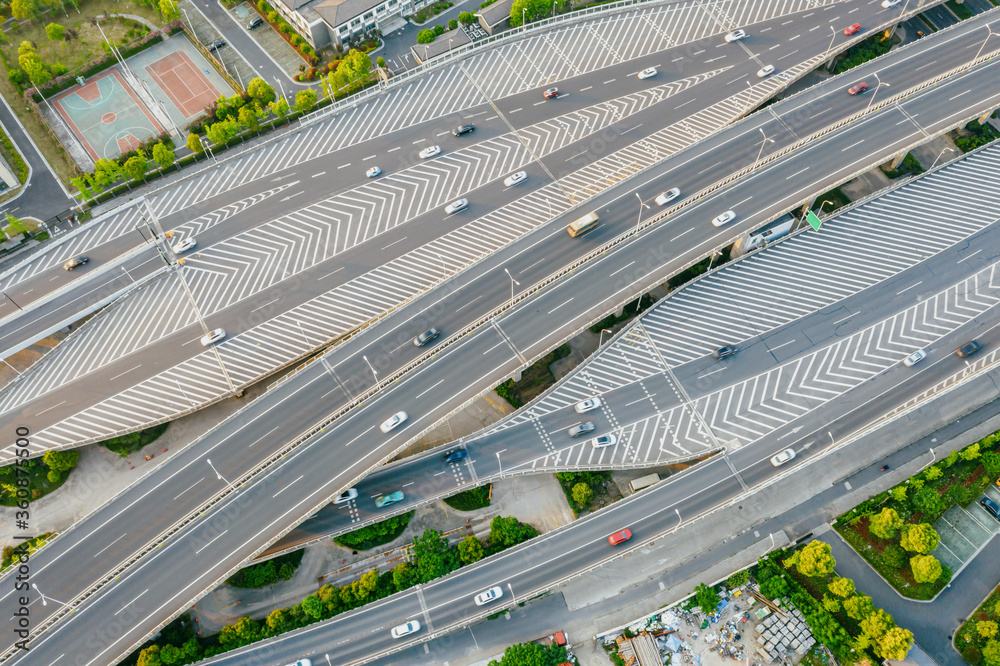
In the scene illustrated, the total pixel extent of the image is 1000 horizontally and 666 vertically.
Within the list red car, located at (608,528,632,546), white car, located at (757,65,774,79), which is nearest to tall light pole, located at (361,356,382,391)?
red car, located at (608,528,632,546)

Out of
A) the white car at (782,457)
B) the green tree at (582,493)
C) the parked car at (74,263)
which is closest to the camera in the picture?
the white car at (782,457)

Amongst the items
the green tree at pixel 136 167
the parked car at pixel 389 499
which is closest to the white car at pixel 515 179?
the parked car at pixel 389 499

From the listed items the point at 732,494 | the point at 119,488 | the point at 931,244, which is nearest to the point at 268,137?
the point at 119,488

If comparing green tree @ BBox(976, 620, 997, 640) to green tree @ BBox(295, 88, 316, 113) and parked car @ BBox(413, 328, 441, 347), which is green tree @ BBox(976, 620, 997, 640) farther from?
green tree @ BBox(295, 88, 316, 113)

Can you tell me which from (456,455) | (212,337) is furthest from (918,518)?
(212,337)

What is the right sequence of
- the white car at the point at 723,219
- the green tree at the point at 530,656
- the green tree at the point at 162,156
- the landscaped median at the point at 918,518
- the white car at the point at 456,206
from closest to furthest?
the green tree at the point at 530,656 → the landscaped median at the point at 918,518 → the white car at the point at 723,219 → the white car at the point at 456,206 → the green tree at the point at 162,156

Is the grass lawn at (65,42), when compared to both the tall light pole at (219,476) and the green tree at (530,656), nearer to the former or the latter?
the tall light pole at (219,476)

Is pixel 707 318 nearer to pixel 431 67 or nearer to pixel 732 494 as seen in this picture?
pixel 732 494
